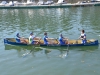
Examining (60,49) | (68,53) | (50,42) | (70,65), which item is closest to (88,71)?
(70,65)

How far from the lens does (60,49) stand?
77.9 ft

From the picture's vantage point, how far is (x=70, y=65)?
19266 mm

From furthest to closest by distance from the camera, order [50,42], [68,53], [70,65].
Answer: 1. [50,42]
2. [68,53]
3. [70,65]

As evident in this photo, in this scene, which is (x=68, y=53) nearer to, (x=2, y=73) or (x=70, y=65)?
(x=70, y=65)

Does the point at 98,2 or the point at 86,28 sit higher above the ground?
the point at 98,2

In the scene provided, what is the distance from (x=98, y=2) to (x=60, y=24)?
29.6 meters

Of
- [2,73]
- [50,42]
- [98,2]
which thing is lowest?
[2,73]

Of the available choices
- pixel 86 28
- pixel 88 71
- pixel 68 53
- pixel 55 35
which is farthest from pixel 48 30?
pixel 88 71

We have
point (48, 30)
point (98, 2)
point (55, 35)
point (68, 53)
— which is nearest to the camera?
point (68, 53)

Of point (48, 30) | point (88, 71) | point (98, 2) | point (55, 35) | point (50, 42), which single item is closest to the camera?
point (88, 71)

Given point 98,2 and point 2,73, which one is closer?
point 2,73

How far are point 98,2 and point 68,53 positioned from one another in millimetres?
44967

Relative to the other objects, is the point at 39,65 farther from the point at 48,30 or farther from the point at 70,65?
the point at 48,30

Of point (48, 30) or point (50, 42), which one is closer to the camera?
point (50, 42)
